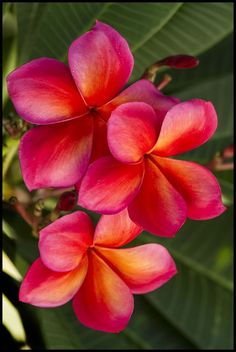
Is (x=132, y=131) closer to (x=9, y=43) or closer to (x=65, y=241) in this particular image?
(x=65, y=241)

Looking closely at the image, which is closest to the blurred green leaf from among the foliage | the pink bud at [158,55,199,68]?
the foliage

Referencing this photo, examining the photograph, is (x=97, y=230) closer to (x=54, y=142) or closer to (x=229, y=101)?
(x=54, y=142)

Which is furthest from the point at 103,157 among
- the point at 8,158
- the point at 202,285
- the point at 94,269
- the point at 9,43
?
the point at 202,285

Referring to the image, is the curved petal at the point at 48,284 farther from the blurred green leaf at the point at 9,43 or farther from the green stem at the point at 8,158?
the blurred green leaf at the point at 9,43

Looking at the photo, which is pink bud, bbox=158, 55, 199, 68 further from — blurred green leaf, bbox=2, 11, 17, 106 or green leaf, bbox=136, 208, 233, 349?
green leaf, bbox=136, 208, 233, 349

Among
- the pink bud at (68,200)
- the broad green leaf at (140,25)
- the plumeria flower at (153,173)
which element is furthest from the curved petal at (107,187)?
the broad green leaf at (140,25)

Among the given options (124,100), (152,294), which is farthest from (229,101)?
(124,100)
